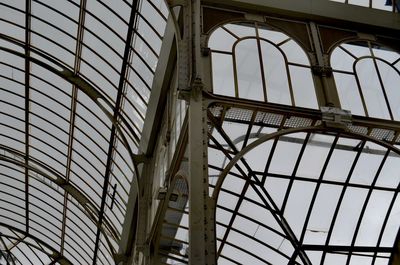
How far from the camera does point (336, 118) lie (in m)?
15.5

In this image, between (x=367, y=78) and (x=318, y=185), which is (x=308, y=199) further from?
(x=367, y=78)

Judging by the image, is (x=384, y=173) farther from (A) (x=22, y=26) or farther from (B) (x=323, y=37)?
(A) (x=22, y=26)

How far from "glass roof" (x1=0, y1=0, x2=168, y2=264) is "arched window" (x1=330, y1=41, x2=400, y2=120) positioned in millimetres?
6697

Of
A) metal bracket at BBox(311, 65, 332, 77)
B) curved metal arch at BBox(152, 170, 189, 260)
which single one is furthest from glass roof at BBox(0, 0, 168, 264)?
metal bracket at BBox(311, 65, 332, 77)

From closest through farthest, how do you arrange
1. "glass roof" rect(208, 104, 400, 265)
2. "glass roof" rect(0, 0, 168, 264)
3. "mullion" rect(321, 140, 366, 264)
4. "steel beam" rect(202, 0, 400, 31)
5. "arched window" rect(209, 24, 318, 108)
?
"arched window" rect(209, 24, 318, 108) → "steel beam" rect(202, 0, 400, 31) → "glass roof" rect(208, 104, 400, 265) → "mullion" rect(321, 140, 366, 264) → "glass roof" rect(0, 0, 168, 264)

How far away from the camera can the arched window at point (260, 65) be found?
16922 millimetres

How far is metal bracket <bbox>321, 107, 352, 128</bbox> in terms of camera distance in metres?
15.4

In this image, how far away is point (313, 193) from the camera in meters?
22.4

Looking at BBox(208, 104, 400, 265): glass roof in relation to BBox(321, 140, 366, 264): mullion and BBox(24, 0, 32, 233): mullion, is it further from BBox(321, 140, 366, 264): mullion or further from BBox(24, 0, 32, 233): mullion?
BBox(24, 0, 32, 233): mullion

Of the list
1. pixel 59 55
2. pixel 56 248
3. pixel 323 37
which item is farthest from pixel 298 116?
pixel 56 248

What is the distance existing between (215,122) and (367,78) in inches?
227

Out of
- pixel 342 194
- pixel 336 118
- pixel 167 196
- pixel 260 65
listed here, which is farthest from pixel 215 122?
pixel 342 194

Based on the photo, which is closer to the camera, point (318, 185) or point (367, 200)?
point (318, 185)

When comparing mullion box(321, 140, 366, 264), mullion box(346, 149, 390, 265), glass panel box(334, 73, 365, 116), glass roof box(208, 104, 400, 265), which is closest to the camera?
glass panel box(334, 73, 365, 116)
